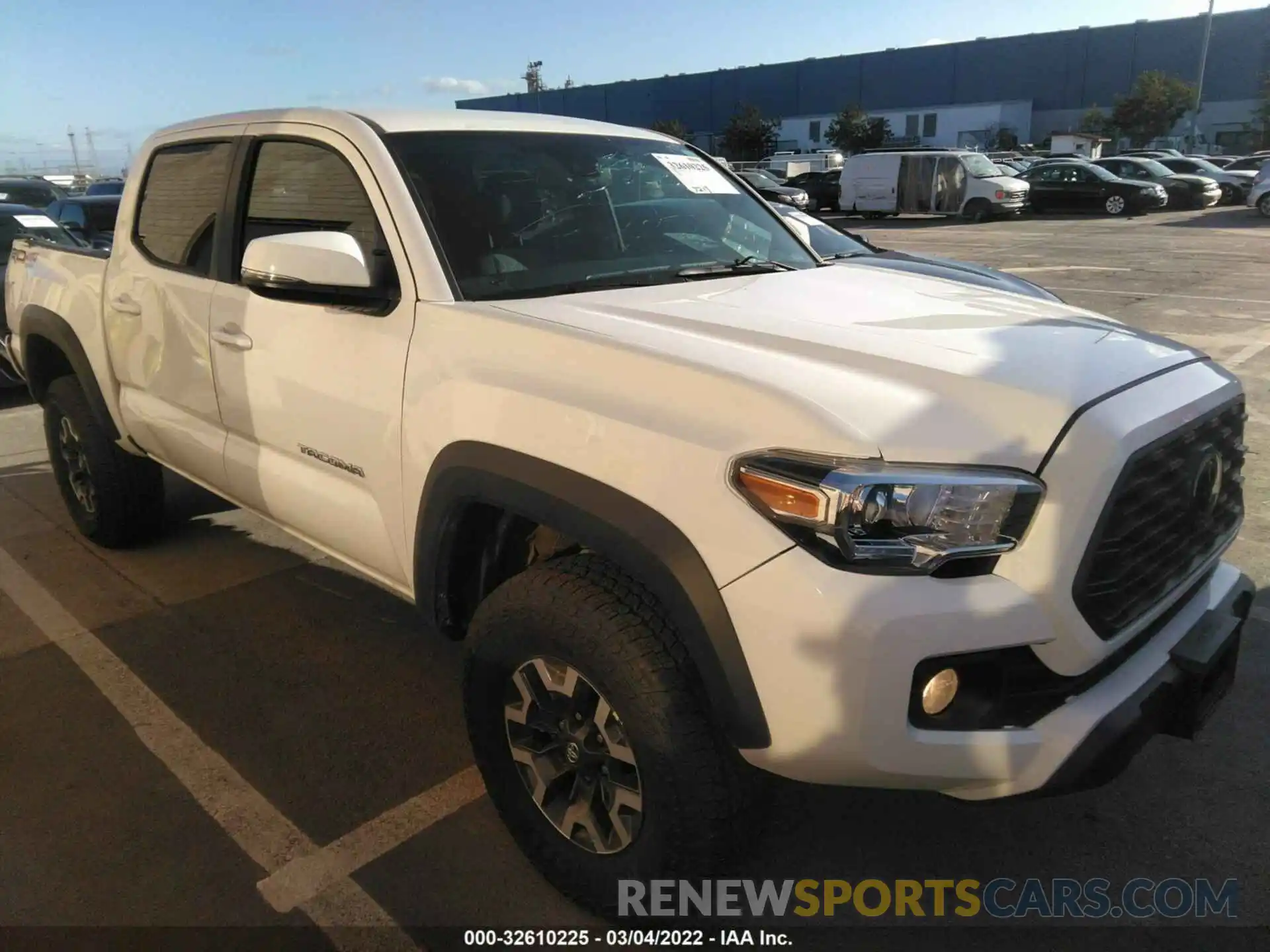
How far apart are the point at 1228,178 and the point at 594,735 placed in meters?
32.4

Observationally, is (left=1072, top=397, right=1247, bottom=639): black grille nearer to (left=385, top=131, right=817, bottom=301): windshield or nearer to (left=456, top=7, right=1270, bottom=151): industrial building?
(left=385, top=131, right=817, bottom=301): windshield

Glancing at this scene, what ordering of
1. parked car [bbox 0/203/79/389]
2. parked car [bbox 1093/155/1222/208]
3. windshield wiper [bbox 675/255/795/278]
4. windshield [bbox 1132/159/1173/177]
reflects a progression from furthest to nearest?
windshield [bbox 1132/159/1173/177] < parked car [bbox 1093/155/1222/208] < parked car [bbox 0/203/79/389] < windshield wiper [bbox 675/255/795/278]

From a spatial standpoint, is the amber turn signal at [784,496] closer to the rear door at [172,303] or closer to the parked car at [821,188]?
the rear door at [172,303]

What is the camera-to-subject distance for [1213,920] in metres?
2.37

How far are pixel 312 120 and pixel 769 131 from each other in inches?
2704

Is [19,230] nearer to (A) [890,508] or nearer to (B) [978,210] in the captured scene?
(A) [890,508]

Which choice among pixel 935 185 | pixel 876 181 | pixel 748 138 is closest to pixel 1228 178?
pixel 935 185

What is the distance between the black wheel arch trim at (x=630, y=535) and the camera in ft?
6.19

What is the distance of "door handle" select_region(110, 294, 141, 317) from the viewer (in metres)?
3.88

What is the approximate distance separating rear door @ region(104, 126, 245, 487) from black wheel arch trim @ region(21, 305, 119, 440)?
19 centimetres

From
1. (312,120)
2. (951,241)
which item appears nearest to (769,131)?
(951,241)

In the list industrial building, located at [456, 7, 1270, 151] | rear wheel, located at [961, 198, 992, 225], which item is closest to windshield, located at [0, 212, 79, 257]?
rear wheel, located at [961, 198, 992, 225]

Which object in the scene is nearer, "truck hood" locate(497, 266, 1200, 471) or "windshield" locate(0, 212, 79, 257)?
"truck hood" locate(497, 266, 1200, 471)

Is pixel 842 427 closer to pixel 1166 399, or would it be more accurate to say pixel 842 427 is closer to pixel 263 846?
pixel 1166 399
